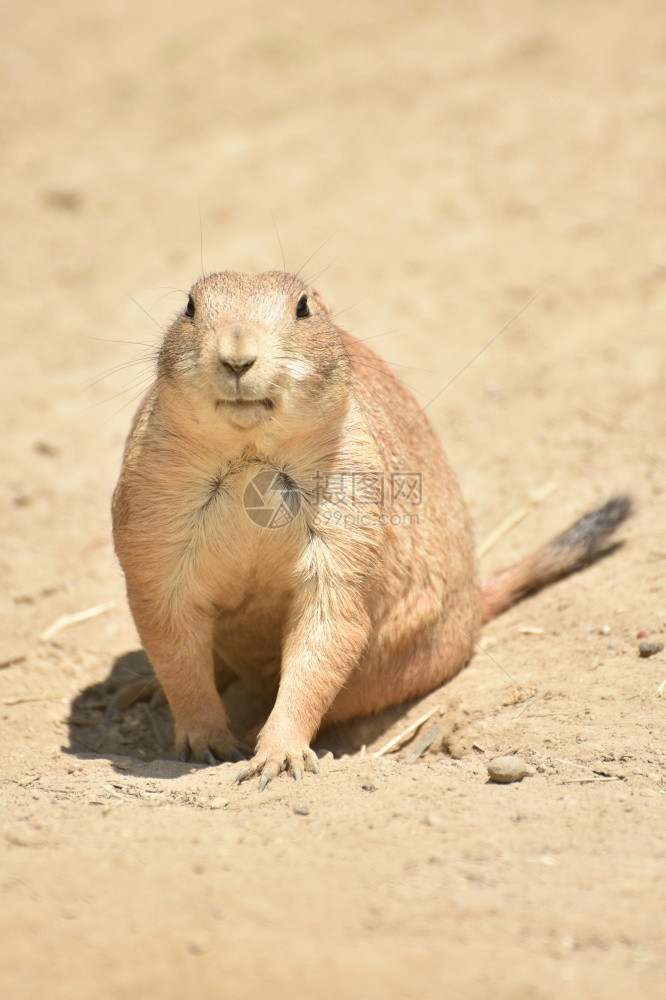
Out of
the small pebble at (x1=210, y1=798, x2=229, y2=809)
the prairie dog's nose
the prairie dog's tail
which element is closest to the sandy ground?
the small pebble at (x1=210, y1=798, x2=229, y2=809)

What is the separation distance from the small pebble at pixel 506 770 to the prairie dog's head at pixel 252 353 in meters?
1.56

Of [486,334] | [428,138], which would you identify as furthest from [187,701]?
[428,138]

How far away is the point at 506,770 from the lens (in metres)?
4.30

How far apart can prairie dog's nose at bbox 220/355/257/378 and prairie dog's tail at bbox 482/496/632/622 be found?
2809 millimetres

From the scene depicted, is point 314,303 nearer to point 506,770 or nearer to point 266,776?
point 266,776

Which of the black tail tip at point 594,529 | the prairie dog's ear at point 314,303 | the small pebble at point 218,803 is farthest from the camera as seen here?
the black tail tip at point 594,529

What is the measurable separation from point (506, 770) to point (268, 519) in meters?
1.39

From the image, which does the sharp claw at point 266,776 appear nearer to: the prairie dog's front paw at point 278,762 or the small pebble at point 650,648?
the prairie dog's front paw at point 278,762

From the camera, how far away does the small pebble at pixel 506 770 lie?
4309mm

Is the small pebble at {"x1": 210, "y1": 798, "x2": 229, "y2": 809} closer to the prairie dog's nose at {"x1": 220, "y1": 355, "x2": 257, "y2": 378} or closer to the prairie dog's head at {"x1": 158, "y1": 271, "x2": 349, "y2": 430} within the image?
the prairie dog's head at {"x1": 158, "y1": 271, "x2": 349, "y2": 430}

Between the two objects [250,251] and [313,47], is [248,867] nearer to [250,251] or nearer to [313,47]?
[250,251]

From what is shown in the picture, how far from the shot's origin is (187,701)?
500cm

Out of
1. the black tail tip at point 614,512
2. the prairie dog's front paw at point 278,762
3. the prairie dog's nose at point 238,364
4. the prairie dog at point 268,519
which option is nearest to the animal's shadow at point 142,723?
the prairie dog at point 268,519

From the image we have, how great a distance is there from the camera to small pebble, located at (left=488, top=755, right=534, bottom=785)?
431 centimetres
